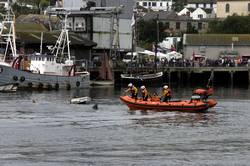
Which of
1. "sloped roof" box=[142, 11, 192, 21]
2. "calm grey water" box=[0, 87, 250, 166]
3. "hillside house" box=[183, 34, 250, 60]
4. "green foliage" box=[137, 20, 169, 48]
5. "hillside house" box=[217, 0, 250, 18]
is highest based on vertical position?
"hillside house" box=[217, 0, 250, 18]

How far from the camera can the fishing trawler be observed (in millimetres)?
92312

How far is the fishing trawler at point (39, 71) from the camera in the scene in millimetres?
92312

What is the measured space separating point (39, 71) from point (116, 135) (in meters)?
45.7

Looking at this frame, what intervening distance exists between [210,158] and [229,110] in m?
27.0

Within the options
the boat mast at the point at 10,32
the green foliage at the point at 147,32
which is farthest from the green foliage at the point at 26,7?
the boat mast at the point at 10,32

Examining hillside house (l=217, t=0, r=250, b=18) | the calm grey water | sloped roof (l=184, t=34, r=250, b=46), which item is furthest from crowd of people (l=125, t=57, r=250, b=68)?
hillside house (l=217, t=0, r=250, b=18)

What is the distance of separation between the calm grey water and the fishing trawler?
16825 mm

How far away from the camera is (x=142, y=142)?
1905 inches

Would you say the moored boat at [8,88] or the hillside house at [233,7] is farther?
the hillside house at [233,7]

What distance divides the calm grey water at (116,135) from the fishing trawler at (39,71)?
16.8m

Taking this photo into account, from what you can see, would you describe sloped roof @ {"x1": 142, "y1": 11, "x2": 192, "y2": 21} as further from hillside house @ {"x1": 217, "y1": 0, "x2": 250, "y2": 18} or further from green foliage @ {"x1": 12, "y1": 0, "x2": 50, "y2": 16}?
green foliage @ {"x1": 12, "y1": 0, "x2": 50, "y2": 16}

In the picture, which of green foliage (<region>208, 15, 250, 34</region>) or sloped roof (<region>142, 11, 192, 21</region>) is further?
sloped roof (<region>142, 11, 192, 21</region>)

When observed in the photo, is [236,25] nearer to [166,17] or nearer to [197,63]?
[166,17]

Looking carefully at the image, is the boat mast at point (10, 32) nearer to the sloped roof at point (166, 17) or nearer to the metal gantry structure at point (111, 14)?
the metal gantry structure at point (111, 14)
